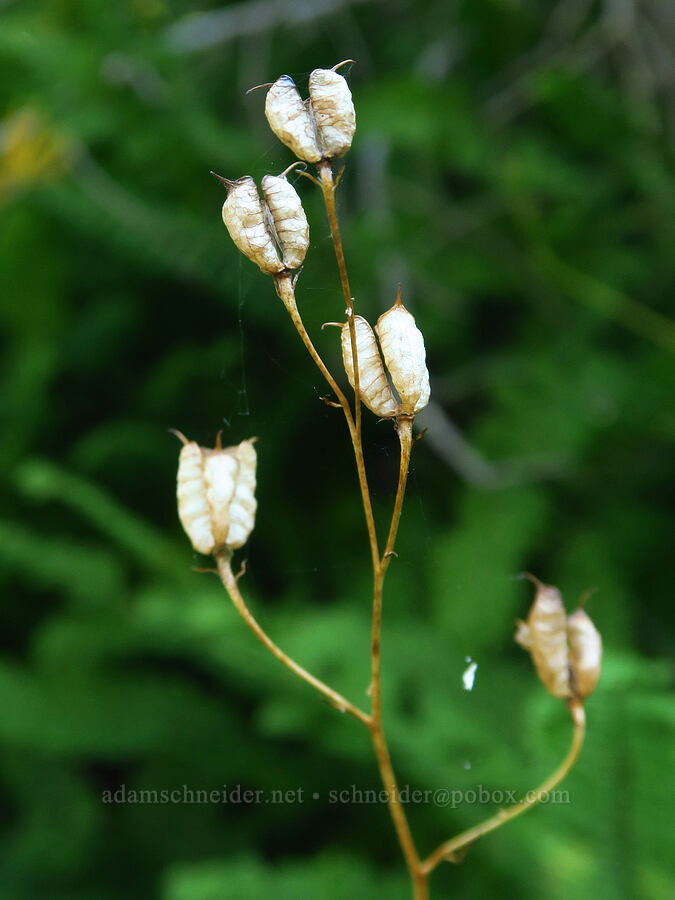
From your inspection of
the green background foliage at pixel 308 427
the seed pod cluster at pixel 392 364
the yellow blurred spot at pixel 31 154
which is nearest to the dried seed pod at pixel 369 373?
the seed pod cluster at pixel 392 364

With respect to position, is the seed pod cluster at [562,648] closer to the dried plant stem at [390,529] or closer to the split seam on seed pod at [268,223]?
the dried plant stem at [390,529]

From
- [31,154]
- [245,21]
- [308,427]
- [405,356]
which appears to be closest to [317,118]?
[405,356]

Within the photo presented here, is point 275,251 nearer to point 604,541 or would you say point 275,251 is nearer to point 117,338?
point 604,541

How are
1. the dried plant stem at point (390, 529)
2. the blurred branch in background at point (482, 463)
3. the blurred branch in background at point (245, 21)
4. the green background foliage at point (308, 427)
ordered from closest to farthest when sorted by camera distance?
the dried plant stem at point (390, 529) → the green background foliage at point (308, 427) → the blurred branch in background at point (482, 463) → the blurred branch in background at point (245, 21)

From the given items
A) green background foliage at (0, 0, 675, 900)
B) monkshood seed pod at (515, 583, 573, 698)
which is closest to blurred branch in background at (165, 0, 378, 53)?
green background foliage at (0, 0, 675, 900)

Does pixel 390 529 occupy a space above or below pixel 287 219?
below

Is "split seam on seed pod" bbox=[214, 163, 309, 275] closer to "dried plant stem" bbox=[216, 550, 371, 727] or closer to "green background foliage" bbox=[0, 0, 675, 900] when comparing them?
"dried plant stem" bbox=[216, 550, 371, 727]

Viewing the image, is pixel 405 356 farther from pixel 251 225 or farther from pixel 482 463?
pixel 482 463

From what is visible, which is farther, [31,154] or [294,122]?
[31,154]
